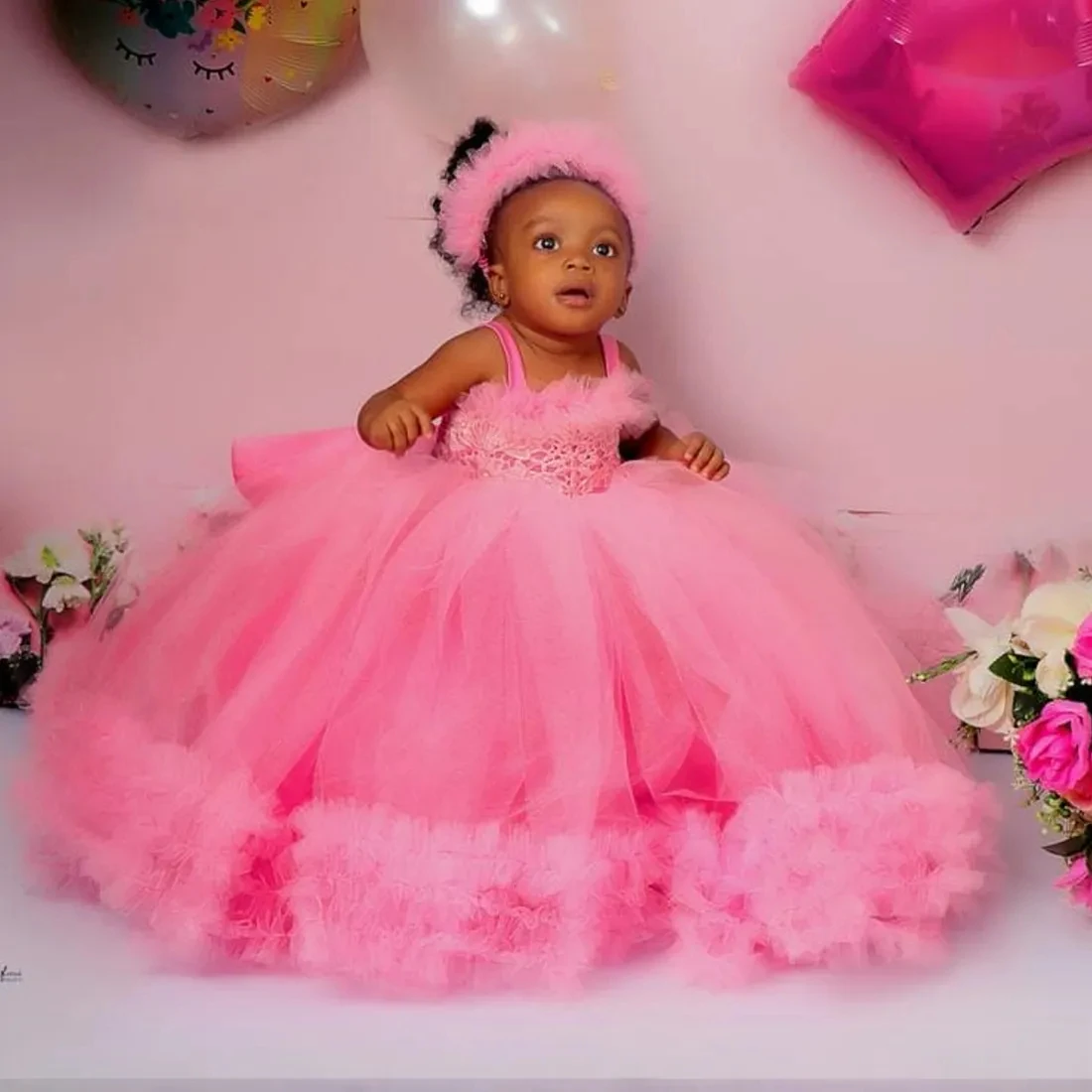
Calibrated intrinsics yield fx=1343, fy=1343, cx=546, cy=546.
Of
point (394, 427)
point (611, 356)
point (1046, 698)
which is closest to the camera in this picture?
point (1046, 698)

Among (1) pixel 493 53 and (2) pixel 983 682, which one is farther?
(1) pixel 493 53

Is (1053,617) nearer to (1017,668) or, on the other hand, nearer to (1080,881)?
(1017,668)

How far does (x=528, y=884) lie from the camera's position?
98 cm

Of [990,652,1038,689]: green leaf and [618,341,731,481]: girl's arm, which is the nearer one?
[990,652,1038,689]: green leaf

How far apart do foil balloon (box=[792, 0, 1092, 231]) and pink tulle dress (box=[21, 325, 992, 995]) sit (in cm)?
50

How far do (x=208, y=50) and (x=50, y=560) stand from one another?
63cm

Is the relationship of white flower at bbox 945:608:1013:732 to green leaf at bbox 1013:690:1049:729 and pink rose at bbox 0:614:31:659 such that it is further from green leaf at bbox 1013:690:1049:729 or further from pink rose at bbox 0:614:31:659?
pink rose at bbox 0:614:31:659

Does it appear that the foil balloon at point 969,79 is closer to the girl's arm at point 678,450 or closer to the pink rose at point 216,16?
the girl's arm at point 678,450

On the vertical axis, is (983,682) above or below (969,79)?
below

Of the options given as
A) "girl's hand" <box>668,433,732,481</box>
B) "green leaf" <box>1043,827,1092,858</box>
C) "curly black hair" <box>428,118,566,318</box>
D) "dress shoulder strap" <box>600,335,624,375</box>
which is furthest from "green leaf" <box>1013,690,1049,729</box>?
"curly black hair" <box>428,118,566,318</box>

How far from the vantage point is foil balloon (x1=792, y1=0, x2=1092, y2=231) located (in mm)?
1425

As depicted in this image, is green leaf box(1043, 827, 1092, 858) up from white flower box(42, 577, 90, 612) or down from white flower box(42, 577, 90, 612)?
down

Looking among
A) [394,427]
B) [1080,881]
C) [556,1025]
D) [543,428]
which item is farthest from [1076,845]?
[394,427]

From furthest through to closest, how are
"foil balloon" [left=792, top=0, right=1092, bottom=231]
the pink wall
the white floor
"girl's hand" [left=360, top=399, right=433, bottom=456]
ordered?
1. the pink wall
2. "foil balloon" [left=792, top=0, right=1092, bottom=231]
3. "girl's hand" [left=360, top=399, right=433, bottom=456]
4. the white floor
